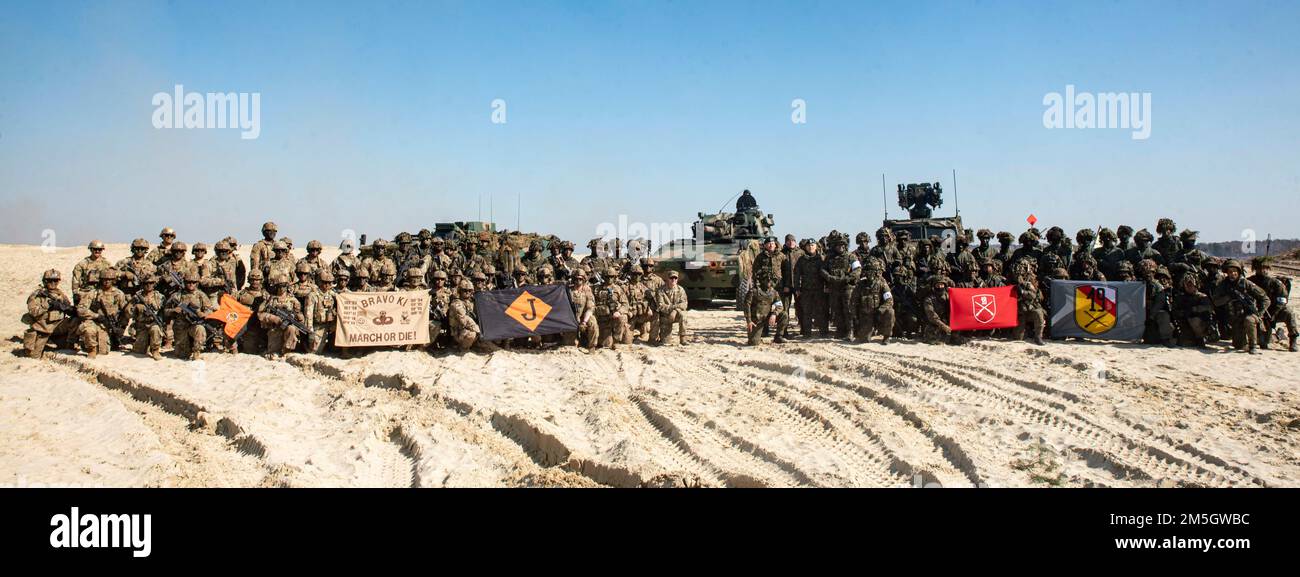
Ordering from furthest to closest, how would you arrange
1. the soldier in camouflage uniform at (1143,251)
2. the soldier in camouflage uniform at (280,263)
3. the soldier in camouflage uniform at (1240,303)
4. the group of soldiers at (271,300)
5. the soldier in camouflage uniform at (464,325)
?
the soldier in camouflage uniform at (1143,251) → the soldier in camouflage uniform at (280,263) → the soldier in camouflage uniform at (464,325) → the soldier in camouflage uniform at (1240,303) → the group of soldiers at (271,300)

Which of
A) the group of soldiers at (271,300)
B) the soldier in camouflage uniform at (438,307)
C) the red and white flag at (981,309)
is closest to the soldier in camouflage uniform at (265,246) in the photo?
the group of soldiers at (271,300)

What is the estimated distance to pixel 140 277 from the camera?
11.7 m

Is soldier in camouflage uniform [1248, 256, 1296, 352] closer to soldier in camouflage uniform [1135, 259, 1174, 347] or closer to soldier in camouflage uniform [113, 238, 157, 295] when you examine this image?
soldier in camouflage uniform [1135, 259, 1174, 347]

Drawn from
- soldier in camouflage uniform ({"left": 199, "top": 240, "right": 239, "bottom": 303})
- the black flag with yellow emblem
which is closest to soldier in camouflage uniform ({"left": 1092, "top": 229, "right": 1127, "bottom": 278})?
the black flag with yellow emblem

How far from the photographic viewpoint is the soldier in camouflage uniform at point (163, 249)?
12367 millimetres

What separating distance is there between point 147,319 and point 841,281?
9.72m

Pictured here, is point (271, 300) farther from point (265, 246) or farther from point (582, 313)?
point (582, 313)

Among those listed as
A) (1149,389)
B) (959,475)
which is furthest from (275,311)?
(1149,389)

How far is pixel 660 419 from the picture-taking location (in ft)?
25.9

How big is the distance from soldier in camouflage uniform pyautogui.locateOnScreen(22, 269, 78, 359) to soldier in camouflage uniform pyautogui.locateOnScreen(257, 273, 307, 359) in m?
2.31

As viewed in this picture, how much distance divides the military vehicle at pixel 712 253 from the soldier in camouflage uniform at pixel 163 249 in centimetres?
918

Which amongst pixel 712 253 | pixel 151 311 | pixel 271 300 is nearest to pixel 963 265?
pixel 712 253

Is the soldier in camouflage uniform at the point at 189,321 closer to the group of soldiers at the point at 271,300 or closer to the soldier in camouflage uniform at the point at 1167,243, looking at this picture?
the group of soldiers at the point at 271,300
